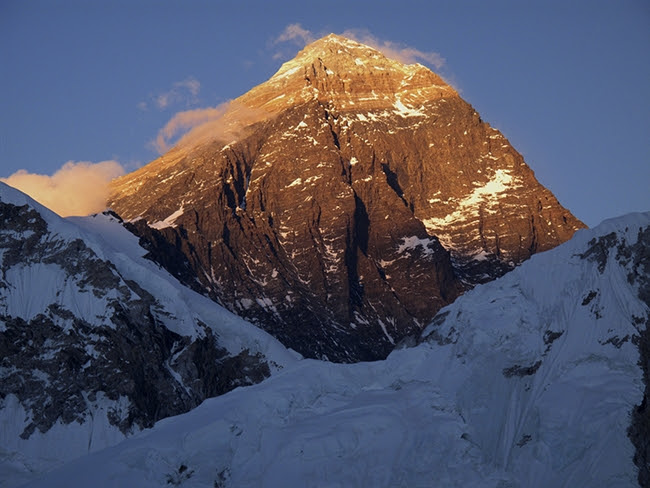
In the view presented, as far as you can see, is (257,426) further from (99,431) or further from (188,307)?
(188,307)

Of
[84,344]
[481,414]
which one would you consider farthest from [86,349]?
[481,414]

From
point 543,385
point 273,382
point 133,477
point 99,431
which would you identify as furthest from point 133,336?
point 543,385

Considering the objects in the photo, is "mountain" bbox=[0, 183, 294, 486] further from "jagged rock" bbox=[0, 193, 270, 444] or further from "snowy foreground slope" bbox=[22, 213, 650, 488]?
"snowy foreground slope" bbox=[22, 213, 650, 488]

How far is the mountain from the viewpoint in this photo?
15150cm

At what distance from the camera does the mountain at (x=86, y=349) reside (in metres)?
152

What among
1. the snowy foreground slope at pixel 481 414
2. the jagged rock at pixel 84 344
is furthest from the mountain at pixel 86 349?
the snowy foreground slope at pixel 481 414

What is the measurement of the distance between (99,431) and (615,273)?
78.2 meters

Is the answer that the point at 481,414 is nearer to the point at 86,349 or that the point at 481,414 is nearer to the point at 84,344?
the point at 86,349

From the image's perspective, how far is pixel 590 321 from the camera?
314 feet

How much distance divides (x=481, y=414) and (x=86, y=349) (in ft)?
249

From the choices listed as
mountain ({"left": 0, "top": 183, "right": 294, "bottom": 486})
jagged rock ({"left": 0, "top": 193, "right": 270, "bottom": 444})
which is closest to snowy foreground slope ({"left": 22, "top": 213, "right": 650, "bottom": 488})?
mountain ({"left": 0, "top": 183, "right": 294, "bottom": 486})

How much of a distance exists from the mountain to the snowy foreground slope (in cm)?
4813

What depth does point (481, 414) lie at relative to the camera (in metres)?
98.3

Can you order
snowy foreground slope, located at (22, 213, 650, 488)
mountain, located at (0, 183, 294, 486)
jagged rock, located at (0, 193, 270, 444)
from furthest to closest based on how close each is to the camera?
jagged rock, located at (0, 193, 270, 444) → mountain, located at (0, 183, 294, 486) → snowy foreground slope, located at (22, 213, 650, 488)
